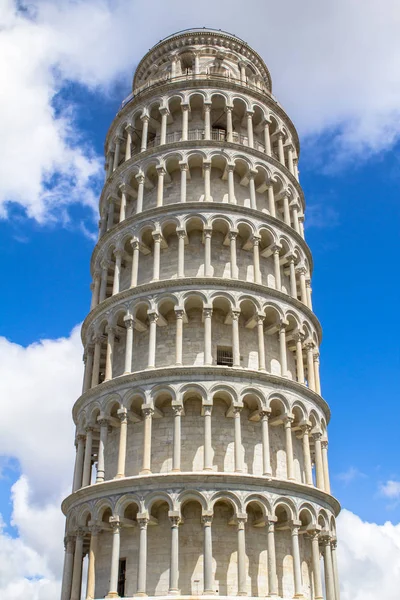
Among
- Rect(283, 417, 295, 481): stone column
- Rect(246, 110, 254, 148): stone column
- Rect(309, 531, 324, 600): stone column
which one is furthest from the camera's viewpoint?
Rect(246, 110, 254, 148): stone column

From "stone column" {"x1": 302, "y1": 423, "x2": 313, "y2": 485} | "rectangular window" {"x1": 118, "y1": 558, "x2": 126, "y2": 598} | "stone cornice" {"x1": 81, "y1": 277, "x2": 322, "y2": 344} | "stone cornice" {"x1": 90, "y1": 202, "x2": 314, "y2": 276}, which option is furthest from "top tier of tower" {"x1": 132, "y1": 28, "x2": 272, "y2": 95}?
"rectangular window" {"x1": 118, "y1": 558, "x2": 126, "y2": 598}

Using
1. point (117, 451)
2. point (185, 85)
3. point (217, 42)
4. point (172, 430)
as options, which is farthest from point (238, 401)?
point (217, 42)

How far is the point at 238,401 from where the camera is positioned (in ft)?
92.2

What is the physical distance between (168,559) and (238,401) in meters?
6.75

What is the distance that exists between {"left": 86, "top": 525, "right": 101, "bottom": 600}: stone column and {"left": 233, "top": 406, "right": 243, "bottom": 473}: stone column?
6242 mm

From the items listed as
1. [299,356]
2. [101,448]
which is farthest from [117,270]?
[299,356]

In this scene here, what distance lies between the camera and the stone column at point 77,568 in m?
27.7

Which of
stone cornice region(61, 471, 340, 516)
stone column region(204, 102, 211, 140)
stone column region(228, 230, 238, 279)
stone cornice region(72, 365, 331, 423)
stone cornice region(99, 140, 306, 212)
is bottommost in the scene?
stone cornice region(61, 471, 340, 516)

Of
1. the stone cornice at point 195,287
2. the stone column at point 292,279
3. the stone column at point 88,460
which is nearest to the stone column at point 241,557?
the stone column at point 88,460

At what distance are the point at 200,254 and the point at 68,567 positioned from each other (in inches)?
600

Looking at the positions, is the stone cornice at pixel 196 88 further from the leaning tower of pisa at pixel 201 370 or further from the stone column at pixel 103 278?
the stone column at pixel 103 278

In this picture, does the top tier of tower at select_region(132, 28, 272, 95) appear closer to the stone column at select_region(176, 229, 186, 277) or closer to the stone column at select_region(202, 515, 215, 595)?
the stone column at select_region(176, 229, 186, 277)

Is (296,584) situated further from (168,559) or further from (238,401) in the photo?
(238,401)

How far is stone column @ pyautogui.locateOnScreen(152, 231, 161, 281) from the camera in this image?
31623 mm
